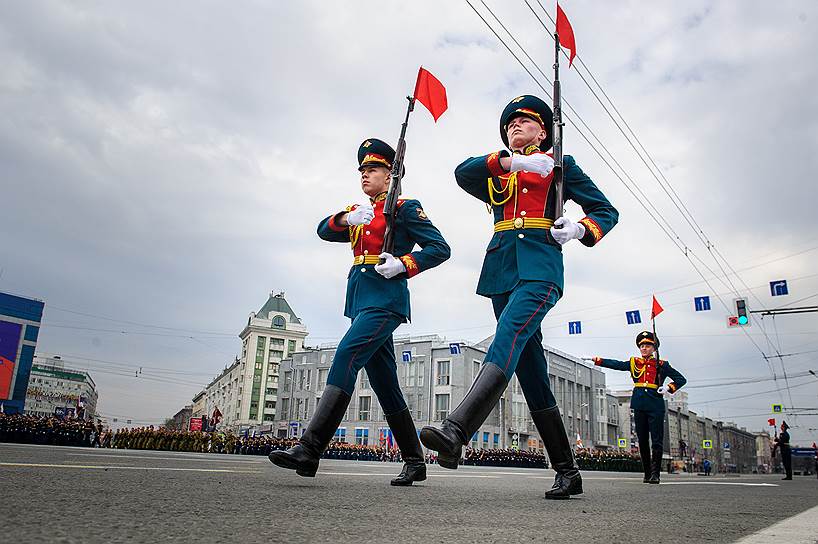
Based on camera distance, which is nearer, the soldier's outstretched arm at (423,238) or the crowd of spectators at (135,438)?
the soldier's outstretched arm at (423,238)

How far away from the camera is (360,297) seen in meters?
4.11

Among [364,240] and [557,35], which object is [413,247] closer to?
[364,240]

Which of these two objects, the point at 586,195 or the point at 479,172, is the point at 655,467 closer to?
the point at 586,195

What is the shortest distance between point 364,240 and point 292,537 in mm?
3017

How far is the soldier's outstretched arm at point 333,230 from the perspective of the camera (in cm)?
456

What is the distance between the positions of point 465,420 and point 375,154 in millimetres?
2439

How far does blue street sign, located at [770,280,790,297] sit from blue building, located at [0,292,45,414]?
176 feet

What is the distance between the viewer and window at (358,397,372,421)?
5467 centimetres

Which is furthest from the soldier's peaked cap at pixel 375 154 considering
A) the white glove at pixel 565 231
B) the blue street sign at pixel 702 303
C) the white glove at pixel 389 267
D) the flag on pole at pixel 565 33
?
the blue street sign at pixel 702 303

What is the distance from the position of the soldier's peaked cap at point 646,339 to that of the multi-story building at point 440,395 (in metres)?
30.3

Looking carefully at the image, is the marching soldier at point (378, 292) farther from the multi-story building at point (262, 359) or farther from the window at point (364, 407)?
the multi-story building at point (262, 359)

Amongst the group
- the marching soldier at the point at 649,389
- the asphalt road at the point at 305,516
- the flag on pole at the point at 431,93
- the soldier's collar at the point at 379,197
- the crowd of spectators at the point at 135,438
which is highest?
the flag on pole at the point at 431,93

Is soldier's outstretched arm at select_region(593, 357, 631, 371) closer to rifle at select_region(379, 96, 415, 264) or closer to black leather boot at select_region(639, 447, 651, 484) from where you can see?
black leather boot at select_region(639, 447, 651, 484)

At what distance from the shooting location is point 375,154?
4.59 metres
